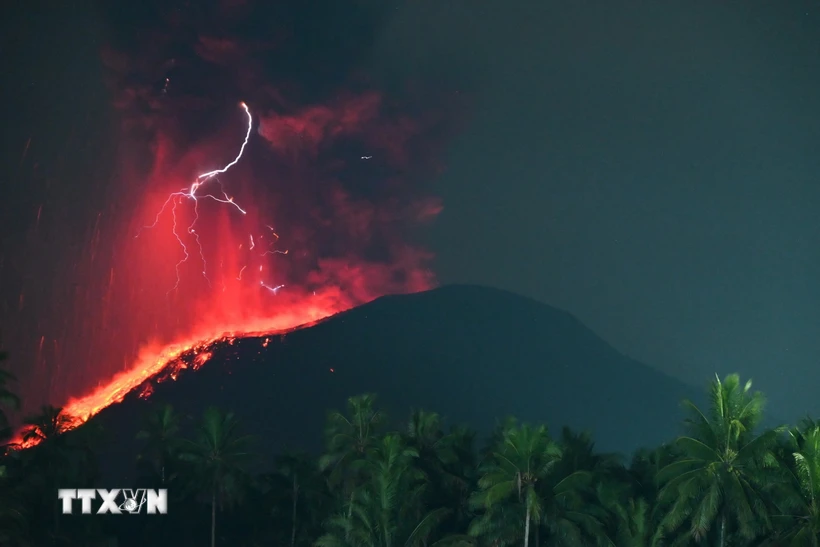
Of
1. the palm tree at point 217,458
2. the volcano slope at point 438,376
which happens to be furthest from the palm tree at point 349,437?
the volcano slope at point 438,376

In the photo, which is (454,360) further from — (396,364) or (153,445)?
(153,445)

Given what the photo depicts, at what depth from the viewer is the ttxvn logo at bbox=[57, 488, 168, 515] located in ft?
168

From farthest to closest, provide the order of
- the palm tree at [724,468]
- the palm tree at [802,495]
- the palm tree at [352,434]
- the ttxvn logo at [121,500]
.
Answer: the palm tree at [352,434], the ttxvn logo at [121,500], the palm tree at [724,468], the palm tree at [802,495]

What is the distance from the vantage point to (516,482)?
42.2m

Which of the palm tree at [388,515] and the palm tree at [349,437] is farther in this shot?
the palm tree at [349,437]

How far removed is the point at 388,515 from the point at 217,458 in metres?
16.7

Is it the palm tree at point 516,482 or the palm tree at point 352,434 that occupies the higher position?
the palm tree at point 352,434

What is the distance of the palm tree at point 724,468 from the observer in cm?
3750

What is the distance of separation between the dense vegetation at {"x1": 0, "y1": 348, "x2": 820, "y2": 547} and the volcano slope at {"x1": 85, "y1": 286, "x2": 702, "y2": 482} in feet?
132

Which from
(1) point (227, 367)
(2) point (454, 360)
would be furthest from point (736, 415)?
(2) point (454, 360)

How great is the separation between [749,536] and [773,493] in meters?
2.08

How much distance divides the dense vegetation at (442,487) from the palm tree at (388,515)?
7 cm

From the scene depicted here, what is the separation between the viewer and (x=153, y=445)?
60031 mm

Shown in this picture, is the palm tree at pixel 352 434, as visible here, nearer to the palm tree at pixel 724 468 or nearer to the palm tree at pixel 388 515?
the palm tree at pixel 388 515
